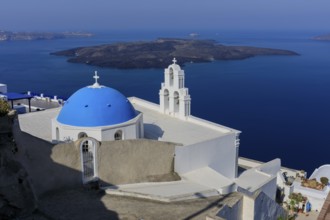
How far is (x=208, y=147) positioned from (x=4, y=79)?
232 feet

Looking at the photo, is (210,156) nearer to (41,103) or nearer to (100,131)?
(100,131)

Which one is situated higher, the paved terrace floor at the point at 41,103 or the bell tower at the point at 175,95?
the bell tower at the point at 175,95

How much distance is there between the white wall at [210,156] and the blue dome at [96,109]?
2950mm

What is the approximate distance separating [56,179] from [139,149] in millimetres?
3412

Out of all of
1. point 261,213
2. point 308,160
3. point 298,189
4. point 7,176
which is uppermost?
point 7,176

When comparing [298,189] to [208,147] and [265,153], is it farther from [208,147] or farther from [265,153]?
[265,153]

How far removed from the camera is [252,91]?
231 ft

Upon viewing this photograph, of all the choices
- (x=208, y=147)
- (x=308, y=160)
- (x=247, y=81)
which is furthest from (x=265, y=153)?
(x=247, y=81)

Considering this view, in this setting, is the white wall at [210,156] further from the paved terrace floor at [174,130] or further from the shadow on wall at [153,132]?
the shadow on wall at [153,132]

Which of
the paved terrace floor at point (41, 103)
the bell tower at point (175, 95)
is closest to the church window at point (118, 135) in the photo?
the bell tower at point (175, 95)

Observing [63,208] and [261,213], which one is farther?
[261,213]

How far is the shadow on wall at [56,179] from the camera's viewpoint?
1212 centimetres

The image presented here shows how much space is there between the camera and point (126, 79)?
8294 centimetres

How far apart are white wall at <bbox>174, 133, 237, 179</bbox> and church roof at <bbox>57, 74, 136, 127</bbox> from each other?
2950 millimetres
